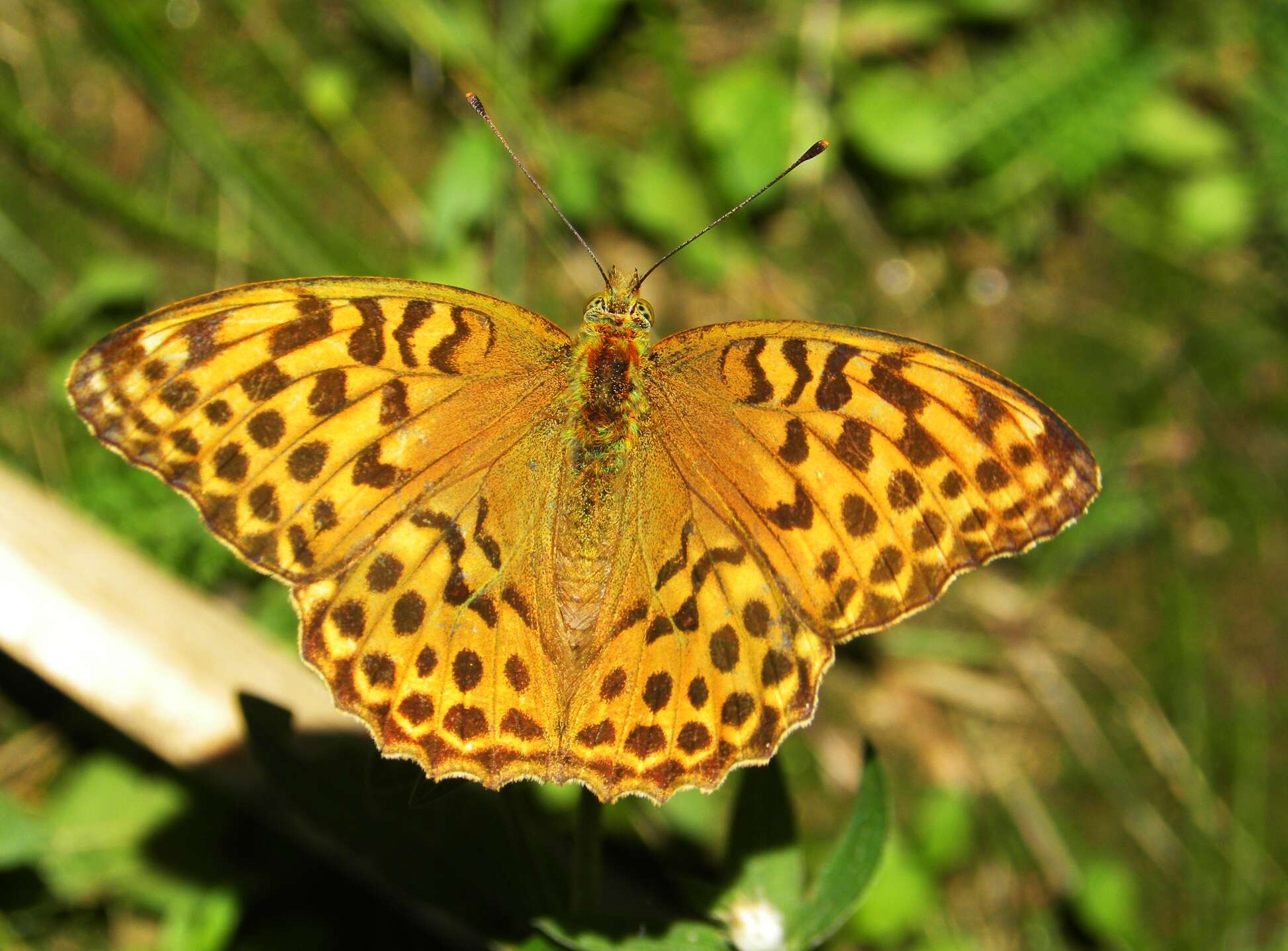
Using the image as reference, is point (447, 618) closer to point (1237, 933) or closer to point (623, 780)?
point (623, 780)

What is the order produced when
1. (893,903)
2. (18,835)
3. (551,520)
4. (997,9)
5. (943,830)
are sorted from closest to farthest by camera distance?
(551,520) < (18,835) < (893,903) < (943,830) < (997,9)

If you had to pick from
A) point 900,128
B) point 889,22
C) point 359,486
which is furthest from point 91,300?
point 889,22

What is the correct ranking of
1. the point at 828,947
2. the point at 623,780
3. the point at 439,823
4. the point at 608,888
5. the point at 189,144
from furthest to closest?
1. the point at 189,144
2. the point at 828,947
3. the point at 608,888
4. the point at 439,823
5. the point at 623,780

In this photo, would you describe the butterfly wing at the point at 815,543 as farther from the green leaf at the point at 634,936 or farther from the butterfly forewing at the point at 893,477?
the green leaf at the point at 634,936

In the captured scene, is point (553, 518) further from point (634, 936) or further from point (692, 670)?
point (634, 936)

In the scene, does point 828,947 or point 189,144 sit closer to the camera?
point 828,947

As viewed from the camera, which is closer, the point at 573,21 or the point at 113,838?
the point at 113,838

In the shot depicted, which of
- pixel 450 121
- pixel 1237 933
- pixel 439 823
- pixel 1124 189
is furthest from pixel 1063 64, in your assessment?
pixel 439 823
